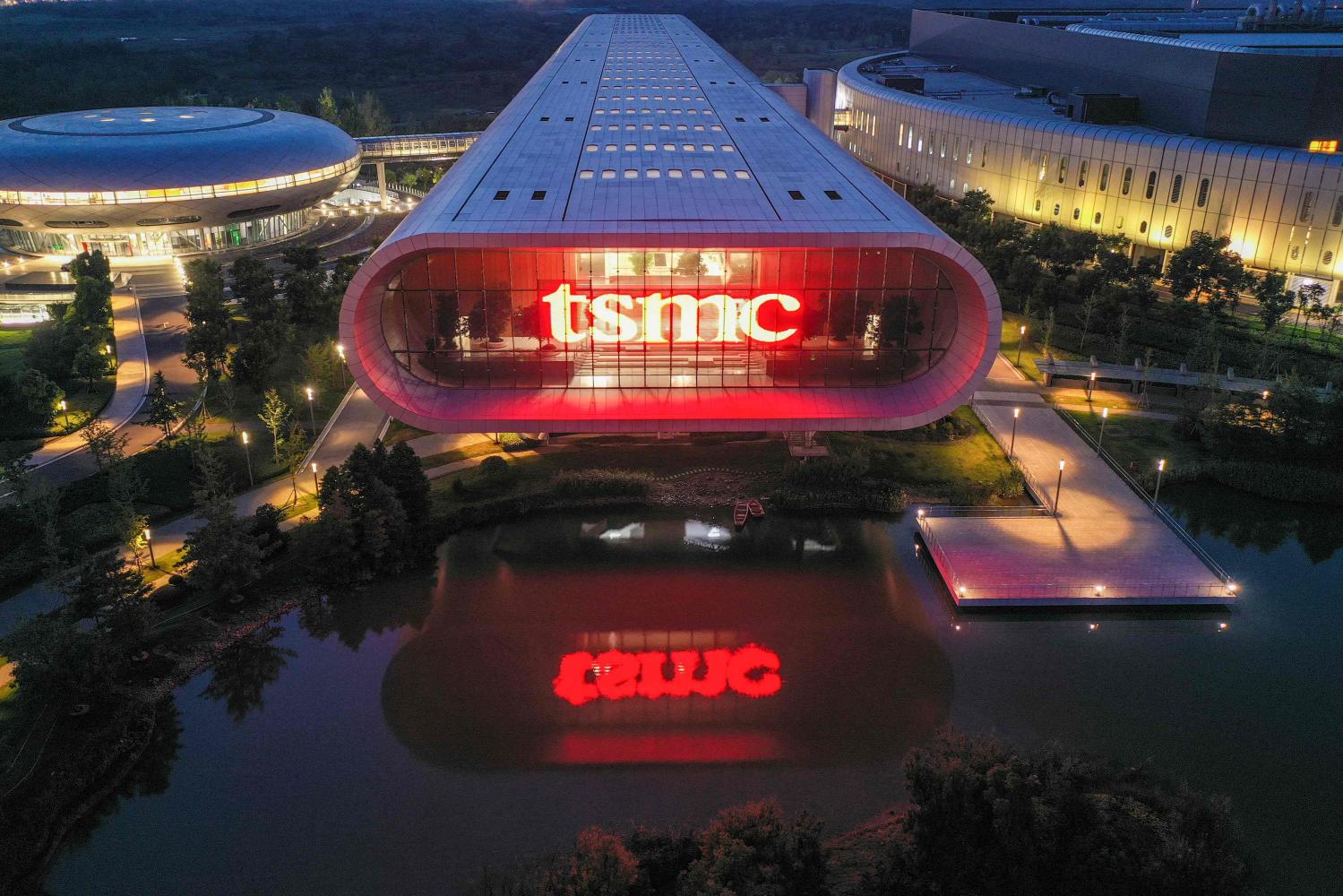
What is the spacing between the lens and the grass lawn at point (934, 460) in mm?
49344

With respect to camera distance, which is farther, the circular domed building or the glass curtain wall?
the circular domed building

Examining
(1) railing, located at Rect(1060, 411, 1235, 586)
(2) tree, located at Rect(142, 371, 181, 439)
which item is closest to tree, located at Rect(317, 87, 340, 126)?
(2) tree, located at Rect(142, 371, 181, 439)

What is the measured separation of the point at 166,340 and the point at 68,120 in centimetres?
4213

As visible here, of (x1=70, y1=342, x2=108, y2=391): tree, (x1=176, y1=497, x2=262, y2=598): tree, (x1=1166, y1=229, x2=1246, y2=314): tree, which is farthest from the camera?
(x1=1166, y1=229, x2=1246, y2=314): tree

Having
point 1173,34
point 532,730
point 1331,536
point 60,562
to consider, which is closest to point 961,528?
point 1331,536

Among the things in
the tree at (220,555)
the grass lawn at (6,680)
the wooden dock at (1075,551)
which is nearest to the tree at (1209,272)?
the wooden dock at (1075,551)

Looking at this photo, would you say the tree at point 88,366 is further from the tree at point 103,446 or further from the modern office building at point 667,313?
the modern office building at point 667,313

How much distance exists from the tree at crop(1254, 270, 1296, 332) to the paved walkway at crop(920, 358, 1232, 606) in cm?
2215

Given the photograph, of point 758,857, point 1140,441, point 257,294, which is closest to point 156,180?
point 257,294

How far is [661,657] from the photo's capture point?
37062mm

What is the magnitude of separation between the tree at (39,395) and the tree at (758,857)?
4681 centimetres

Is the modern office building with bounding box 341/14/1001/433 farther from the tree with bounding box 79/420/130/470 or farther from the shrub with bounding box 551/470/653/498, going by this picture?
the tree with bounding box 79/420/130/470

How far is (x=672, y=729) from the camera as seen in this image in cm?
3331

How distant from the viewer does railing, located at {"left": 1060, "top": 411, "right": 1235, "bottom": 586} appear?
41.5 m
